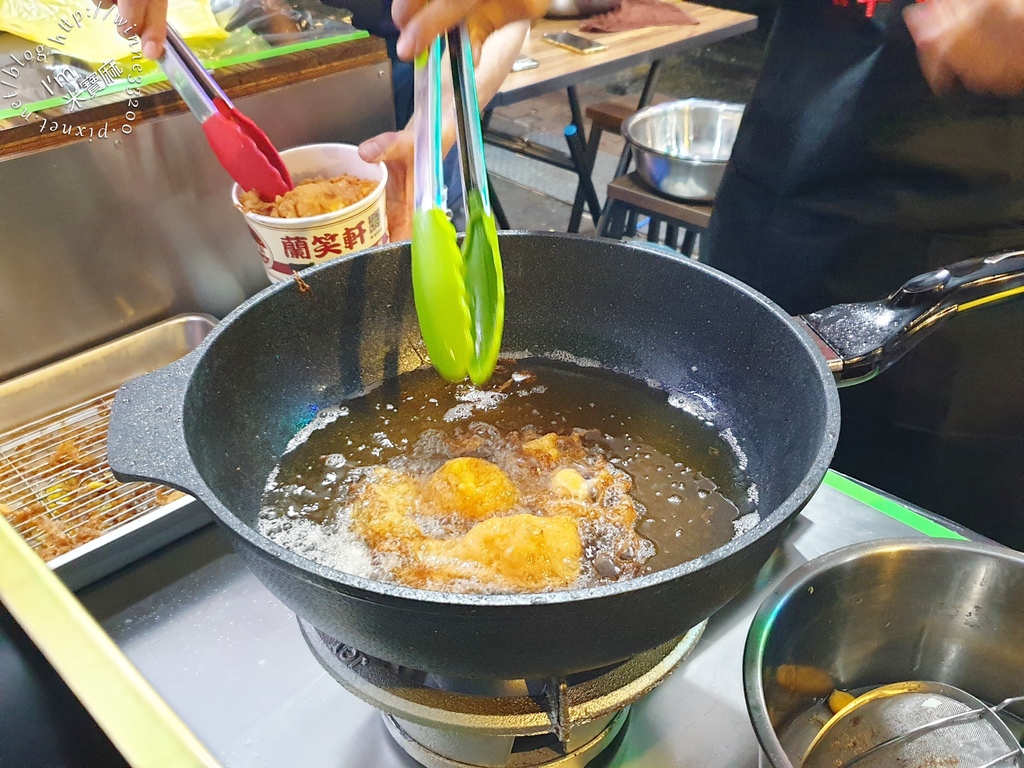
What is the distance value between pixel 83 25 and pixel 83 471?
677 mm

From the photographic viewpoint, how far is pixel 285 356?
83cm

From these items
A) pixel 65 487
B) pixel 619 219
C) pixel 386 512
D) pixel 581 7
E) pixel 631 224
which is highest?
pixel 581 7

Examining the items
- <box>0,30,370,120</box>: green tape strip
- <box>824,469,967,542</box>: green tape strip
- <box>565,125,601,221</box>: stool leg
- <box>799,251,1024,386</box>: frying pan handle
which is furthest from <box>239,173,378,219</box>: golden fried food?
<box>565,125,601,221</box>: stool leg

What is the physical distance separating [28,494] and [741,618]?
93 cm

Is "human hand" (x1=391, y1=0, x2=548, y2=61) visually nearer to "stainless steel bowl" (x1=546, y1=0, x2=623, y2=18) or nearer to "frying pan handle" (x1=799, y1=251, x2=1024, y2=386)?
"frying pan handle" (x1=799, y1=251, x2=1024, y2=386)

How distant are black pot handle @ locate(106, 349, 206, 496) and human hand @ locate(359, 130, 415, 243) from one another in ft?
1.60

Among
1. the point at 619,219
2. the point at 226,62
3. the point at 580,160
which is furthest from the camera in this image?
the point at 580,160

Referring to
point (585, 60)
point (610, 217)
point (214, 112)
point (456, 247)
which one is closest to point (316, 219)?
point (214, 112)

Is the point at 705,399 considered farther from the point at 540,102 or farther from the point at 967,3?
the point at 540,102

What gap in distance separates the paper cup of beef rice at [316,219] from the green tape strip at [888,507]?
715 millimetres

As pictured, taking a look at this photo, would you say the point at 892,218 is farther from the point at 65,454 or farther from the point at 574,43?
the point at 574,43

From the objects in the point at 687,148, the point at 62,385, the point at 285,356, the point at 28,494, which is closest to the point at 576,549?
the point at 285,356

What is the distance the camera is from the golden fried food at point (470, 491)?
0.72 metres

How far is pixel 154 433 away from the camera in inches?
21.8
